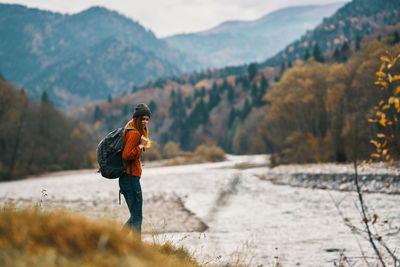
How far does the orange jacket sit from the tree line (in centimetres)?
4277

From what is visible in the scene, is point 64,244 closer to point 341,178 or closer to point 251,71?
point 341,178

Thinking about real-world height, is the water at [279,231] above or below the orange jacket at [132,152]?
below

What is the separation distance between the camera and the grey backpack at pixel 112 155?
4.90 meters

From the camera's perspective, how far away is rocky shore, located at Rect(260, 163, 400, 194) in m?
20.5

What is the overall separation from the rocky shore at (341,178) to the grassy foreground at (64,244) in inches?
696

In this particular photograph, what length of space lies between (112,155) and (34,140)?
1973 inches

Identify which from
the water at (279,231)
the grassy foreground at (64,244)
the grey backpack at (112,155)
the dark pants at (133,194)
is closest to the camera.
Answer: the grassy foreground at (64,244)

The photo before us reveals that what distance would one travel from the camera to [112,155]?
497 cm

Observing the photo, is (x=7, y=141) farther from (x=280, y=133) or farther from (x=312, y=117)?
(x=312, y=117)

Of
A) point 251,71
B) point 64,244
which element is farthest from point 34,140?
point 251,71

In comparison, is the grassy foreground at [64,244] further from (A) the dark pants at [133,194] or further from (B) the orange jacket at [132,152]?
(A) the dark pants at [133,194]

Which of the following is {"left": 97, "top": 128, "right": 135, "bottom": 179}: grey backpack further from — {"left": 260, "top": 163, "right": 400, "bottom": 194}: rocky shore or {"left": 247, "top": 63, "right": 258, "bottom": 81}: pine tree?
{"left": 247, "top": 63, "right": 258, "bottom": 81}: pine tree

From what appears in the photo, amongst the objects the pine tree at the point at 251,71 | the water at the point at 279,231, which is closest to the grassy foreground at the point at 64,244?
the water at the point at 279,231

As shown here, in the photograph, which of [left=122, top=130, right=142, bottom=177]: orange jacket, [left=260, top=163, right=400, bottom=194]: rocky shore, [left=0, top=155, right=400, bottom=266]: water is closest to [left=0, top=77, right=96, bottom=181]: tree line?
[left=260, top=163, right=400, bottom=194]: rocky shore
